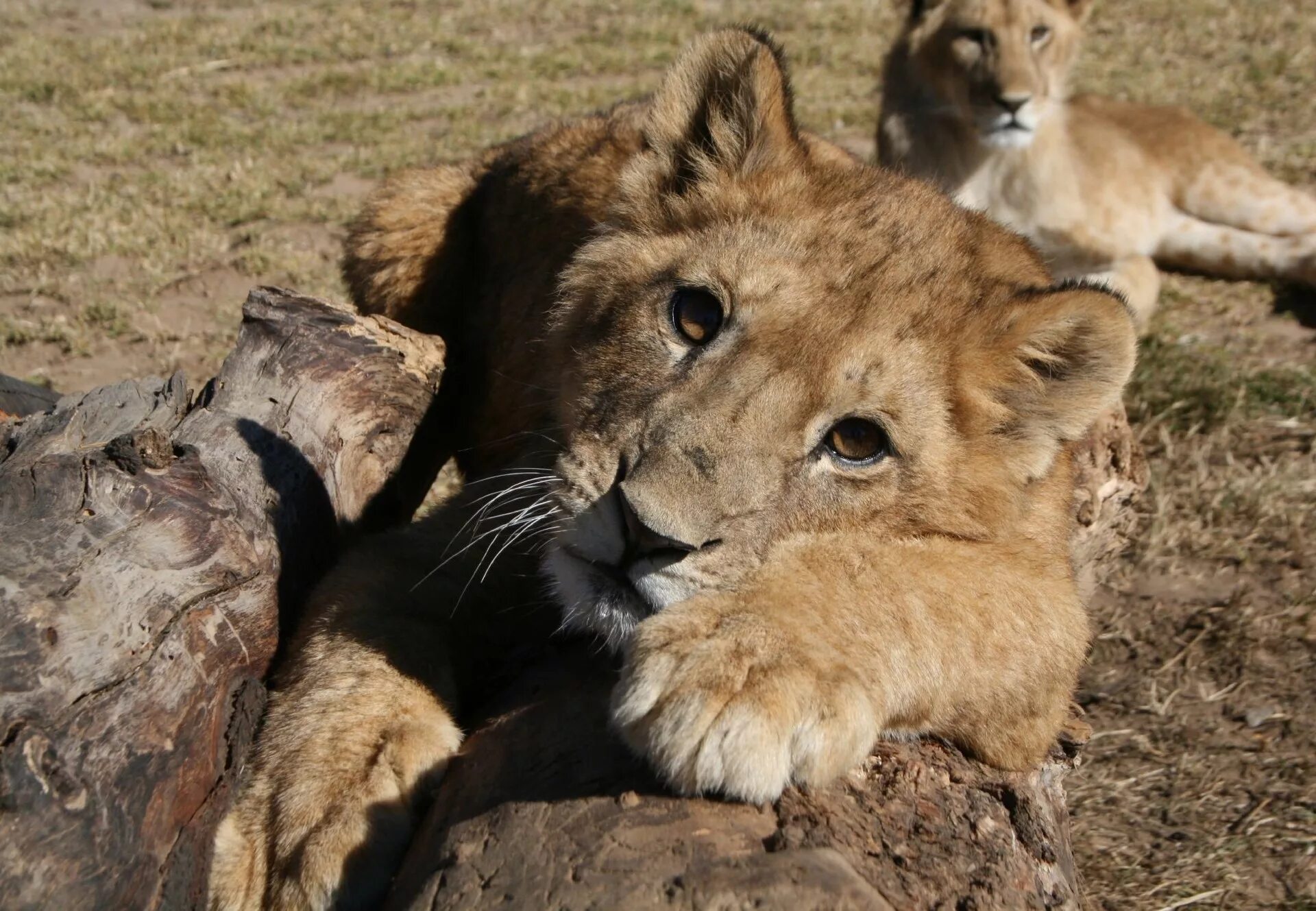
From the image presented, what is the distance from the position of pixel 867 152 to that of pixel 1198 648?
254 inches

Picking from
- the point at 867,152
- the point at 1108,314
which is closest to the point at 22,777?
the point at 1108,314

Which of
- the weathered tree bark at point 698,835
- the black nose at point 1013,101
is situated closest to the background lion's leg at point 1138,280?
the black nose at point 1013,101

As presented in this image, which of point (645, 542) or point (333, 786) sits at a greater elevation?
point (645, 542)

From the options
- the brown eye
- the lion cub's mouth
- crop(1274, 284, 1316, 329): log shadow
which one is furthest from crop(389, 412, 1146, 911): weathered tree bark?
crop(1274, 284, 1316, 329): log shadow

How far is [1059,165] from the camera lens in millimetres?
8750

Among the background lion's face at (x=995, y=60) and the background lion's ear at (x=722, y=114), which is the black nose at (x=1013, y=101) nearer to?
the background lion's face at (x=995, y=60)

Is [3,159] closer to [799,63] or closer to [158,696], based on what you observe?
[799,63]

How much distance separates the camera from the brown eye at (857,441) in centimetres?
300

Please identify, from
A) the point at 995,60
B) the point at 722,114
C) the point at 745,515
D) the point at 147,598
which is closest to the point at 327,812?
the point at 147,598

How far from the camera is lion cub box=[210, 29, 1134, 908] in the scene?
8.68ft

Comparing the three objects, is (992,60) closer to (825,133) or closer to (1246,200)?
(1246,200)

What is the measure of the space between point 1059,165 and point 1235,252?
129 cm

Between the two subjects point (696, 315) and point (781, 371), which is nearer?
point (781, 371)

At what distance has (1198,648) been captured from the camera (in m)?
4.66
